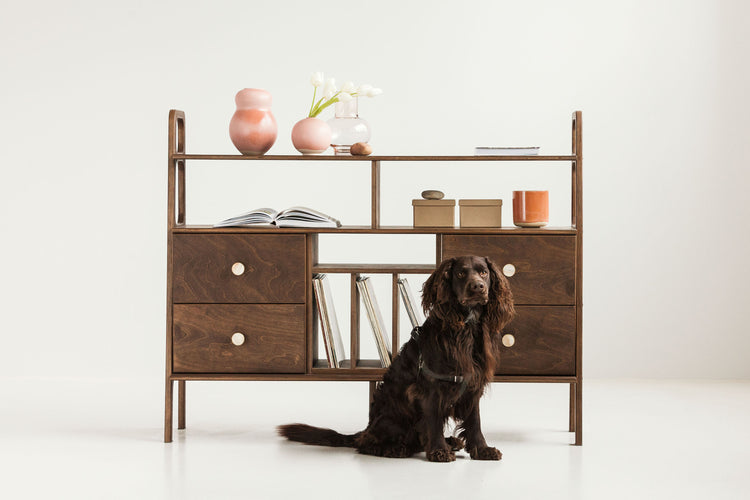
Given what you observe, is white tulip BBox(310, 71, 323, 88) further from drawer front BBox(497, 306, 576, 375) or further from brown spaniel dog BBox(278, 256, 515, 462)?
drawer front BBox(497, 306, 576, 375)

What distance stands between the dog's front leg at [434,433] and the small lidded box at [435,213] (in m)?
0.71

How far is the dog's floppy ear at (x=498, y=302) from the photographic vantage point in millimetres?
3076

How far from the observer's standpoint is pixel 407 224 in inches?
190

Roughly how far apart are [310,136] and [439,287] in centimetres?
81

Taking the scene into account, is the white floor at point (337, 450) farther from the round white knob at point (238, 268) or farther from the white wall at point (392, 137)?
the round white knob at point (238, 268)

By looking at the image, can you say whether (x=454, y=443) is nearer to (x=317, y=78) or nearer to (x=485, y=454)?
(x=485, y=454)

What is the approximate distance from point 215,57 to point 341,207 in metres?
1.05

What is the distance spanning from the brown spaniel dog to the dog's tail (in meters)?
0.13

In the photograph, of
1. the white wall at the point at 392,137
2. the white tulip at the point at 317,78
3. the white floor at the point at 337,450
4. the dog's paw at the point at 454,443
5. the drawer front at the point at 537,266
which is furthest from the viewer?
the white wall at the point at 392,137
